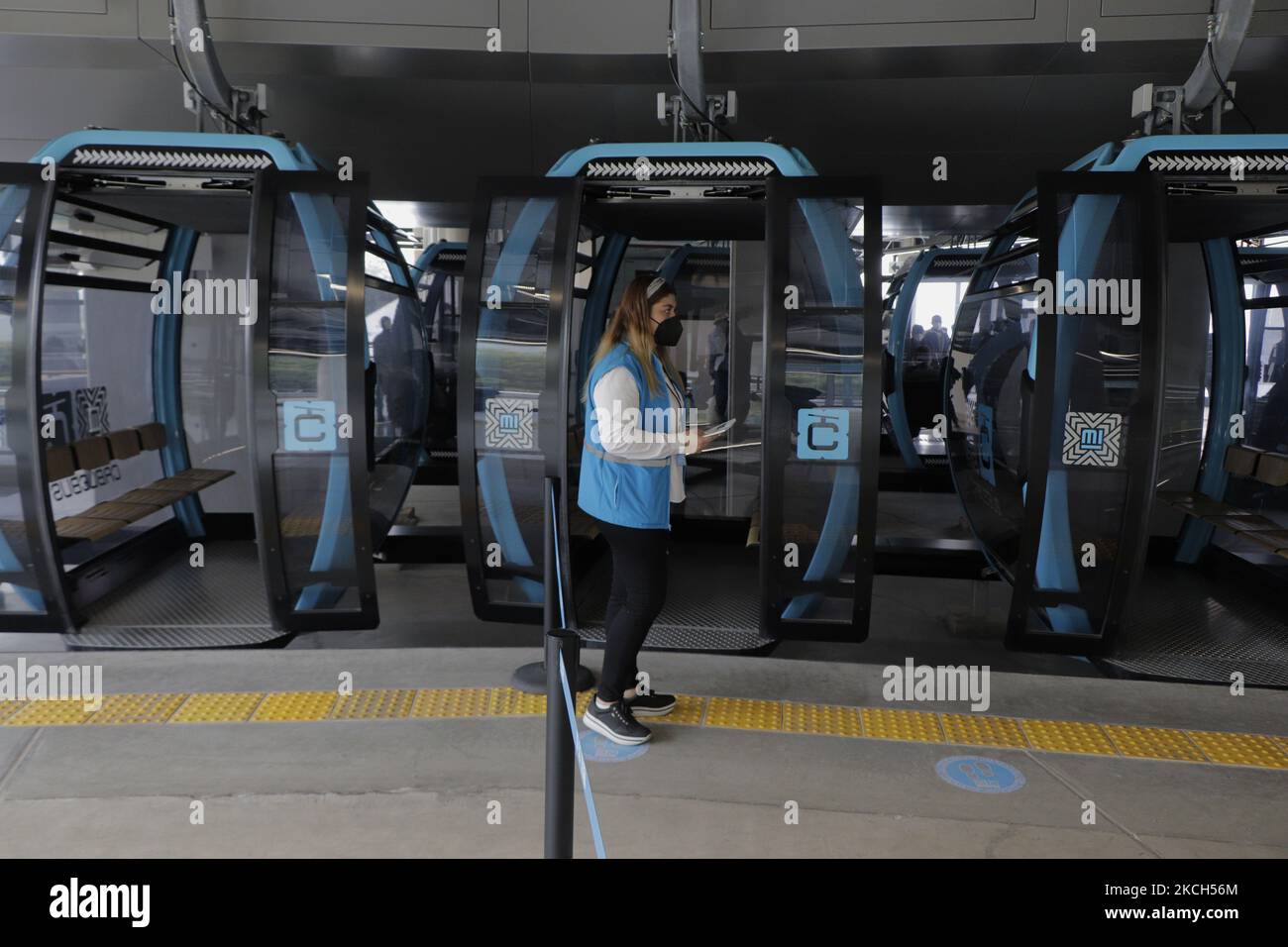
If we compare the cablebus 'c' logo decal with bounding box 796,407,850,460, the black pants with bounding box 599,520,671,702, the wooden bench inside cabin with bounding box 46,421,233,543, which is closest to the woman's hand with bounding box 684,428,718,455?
the black pants with bounding box 599,520,671,702

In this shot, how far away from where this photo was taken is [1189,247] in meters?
7.35

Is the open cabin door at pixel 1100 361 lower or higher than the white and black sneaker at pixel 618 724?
higher

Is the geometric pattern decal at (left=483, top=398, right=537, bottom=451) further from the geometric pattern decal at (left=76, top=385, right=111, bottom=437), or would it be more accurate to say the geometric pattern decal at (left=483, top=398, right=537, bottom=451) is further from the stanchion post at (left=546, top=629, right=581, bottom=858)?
the geometric pattern decal at (left=76, top=385, right=111, bottom=437)

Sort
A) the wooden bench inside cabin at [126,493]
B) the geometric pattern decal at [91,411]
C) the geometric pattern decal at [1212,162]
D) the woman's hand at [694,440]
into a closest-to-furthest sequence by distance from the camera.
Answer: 1. the woman's hand at [694,440]
2. the geometric pattern decal at [1212,162]
3. the wooden bench inside cabin at [126,493]
4. the geometric pattern decal at [91,411]

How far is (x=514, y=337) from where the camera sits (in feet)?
16.5

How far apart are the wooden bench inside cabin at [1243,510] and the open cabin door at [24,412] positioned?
6373mm

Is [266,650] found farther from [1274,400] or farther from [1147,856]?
[1274,400]

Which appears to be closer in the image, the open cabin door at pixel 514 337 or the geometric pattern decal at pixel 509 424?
the open cabin door at pixel 514 337

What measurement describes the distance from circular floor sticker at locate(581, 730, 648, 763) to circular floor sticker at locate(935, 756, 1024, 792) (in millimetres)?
1144

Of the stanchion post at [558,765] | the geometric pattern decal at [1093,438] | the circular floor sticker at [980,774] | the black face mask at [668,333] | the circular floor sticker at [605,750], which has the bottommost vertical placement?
the circular floor sticker at [980,774]

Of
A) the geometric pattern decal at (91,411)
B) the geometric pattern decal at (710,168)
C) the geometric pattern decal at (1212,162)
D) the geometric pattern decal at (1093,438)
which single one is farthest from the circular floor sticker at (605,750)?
the geometric pattern decal at (91,411)

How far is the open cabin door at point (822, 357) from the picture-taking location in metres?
4.75

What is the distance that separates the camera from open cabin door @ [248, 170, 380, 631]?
16.2 feet

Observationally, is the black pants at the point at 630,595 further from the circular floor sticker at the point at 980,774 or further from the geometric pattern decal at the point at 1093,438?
the geometric pattern decal at the point at 1093,438
